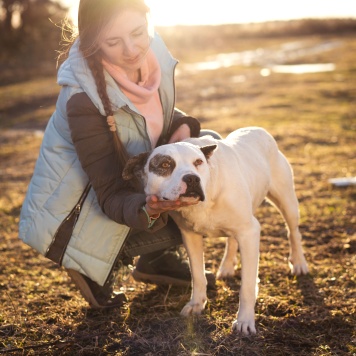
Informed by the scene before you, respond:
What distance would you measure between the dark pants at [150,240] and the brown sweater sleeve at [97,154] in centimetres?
57

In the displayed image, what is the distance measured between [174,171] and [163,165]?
3.2 inches

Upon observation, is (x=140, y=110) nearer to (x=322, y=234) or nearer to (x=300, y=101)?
(x=322, y=234)

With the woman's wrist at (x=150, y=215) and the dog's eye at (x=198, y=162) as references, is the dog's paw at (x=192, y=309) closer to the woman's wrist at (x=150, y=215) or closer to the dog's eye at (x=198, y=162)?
the woman's wrist at (x=150, y=215)

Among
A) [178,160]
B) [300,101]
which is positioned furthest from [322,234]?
[300,101]

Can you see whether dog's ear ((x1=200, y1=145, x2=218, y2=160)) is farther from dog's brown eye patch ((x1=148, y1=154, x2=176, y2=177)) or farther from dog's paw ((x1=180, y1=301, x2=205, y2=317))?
dog's paw ((x1=180, y1=301, x2=205, y2=317))

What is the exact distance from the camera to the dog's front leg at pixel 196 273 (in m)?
3.99

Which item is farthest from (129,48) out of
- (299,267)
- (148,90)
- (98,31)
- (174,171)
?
(299,267)

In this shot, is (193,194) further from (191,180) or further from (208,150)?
Result: (208,150)

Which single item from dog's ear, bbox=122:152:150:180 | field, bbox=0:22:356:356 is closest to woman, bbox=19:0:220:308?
dog's ear, bbox=122:152:150:180

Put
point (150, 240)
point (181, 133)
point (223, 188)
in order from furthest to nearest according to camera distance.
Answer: point (150, 240), point (181, 133), point (223, 188)

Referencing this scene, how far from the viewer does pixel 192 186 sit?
3094mm

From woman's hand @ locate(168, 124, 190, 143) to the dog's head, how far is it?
2.41 ft

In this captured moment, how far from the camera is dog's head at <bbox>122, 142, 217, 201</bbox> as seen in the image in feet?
10.2

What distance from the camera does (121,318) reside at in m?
4.01
